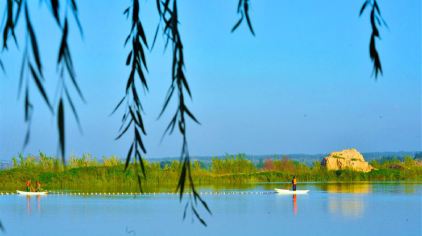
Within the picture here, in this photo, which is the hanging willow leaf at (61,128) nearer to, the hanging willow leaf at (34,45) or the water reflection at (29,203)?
the hanging willow leaf at (34,45)

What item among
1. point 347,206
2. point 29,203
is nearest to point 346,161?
point 347,206

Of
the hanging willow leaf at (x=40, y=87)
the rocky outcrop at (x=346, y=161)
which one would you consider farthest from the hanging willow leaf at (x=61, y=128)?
the rocky outcrop at (x=346, y=161)

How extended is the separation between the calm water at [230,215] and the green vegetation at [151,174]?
422 centimetres

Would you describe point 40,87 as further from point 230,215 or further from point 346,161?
point 346,161

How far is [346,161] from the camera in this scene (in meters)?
34.7

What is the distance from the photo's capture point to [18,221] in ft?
58.1

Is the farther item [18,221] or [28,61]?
[18,221]

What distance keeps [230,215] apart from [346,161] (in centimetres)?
A: 1716

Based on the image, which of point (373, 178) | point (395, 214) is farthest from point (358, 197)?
point (373, 178)

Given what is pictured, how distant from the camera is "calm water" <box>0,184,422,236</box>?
15695 mm

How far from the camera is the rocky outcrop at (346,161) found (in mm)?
34250

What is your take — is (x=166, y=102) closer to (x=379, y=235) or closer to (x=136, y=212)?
(x=379, y=235)

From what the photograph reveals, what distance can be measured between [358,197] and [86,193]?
8.27 metres

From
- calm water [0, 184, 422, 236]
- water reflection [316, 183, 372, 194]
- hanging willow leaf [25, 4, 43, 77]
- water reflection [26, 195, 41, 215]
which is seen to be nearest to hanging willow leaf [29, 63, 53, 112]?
hanging willow leaf [25, 4, 43, 77]
